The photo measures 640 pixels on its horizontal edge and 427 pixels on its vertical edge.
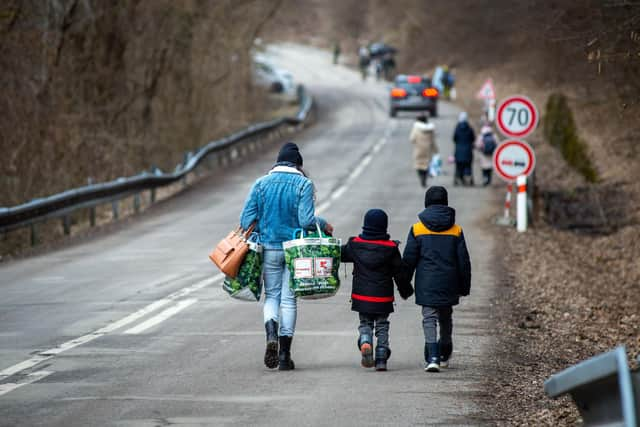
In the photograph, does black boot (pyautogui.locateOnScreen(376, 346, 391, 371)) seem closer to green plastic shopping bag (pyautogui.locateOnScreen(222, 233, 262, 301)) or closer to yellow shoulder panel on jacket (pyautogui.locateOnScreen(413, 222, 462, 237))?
yellow shoulder panel on jacket (pyautogui.locateOnScreen(413, 222, 462, 237))

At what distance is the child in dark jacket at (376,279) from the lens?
864 centimetres

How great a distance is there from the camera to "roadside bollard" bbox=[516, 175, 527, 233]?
65.6 ft

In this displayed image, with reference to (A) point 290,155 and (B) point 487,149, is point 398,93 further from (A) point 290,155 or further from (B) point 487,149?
(A) point 290,155

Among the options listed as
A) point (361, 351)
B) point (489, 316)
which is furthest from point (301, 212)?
point (489, 316)

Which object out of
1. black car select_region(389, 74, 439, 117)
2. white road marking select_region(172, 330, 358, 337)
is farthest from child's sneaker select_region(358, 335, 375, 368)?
black car select_region(389, 74, 439, 117)

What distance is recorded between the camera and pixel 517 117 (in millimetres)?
19328

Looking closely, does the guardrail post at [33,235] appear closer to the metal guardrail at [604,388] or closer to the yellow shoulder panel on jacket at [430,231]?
A: the yellow shoulder panel on jacket at [430,231]

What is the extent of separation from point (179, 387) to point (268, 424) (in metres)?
1.37

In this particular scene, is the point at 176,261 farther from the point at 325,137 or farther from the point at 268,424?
the point at 325,137

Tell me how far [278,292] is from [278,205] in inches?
26.7

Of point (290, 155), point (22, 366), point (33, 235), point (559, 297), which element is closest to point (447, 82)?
point (33, 235)

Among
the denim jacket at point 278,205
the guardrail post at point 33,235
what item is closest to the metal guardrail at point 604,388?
the denim jacket at point 278,205

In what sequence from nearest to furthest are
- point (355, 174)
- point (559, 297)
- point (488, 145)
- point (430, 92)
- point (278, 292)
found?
1. point (278, 292)
2. point (559, 297)
3. point (488, 145)
4. point (355, 174)
5. point (430, 92)

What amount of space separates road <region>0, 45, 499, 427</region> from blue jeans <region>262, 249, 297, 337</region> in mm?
395
